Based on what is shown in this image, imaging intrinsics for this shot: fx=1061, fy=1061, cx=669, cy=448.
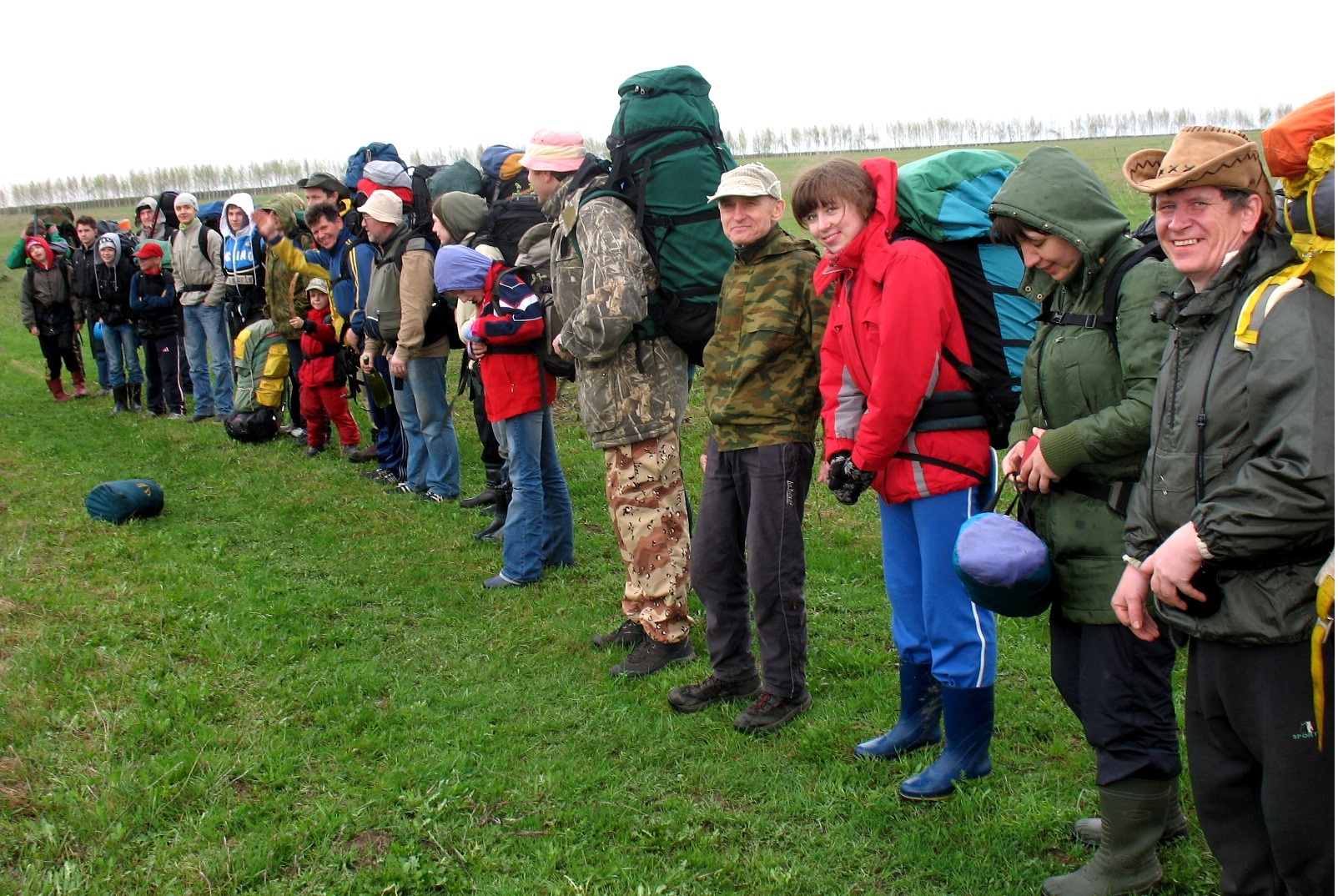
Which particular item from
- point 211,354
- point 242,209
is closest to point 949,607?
point 242,209

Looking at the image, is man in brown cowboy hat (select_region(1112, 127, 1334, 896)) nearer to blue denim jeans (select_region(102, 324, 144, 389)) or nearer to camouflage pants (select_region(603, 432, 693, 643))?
camouflage pants (select_region(603, 432, 693, 643))

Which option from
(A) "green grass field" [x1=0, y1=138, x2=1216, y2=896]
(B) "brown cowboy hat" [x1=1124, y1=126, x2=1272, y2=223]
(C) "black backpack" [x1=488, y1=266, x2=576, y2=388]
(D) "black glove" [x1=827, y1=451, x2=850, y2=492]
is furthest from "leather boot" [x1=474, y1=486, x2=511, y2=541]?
(B) "brown cowboy hat" [x1=1124, y1=126, x2=1272, y2=223]

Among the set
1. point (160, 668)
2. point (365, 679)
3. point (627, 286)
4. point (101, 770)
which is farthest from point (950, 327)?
point (160, 668)

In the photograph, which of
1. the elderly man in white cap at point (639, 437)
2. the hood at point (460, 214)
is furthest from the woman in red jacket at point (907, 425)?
the hood at point (460, 214)

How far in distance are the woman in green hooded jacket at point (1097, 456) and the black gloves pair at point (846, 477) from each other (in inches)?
23.7

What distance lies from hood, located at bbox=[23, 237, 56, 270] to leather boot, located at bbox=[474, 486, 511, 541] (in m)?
9.59

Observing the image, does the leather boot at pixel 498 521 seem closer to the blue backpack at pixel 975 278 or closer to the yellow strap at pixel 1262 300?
the blue backpack at pixel 975 278

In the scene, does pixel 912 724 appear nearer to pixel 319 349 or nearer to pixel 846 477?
pixel 846 477

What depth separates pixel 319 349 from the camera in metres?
9.83

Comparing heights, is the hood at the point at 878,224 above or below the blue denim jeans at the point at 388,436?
above

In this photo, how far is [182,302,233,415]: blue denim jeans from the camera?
1159cm

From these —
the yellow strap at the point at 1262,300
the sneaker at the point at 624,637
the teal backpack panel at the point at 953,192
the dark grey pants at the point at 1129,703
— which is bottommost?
the sneaker at the point at 624,637

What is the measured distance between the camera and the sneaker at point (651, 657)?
5.01 metres

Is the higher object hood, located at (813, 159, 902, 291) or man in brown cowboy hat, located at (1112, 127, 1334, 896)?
hood, located at (813, 159, 902, 291)
